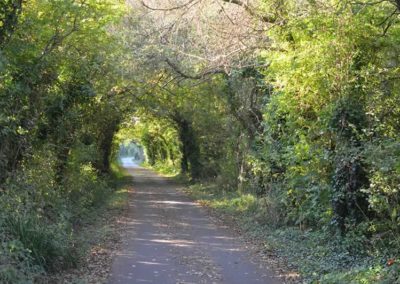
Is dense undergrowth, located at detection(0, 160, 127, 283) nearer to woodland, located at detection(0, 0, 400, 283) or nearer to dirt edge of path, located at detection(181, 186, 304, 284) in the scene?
woodland, located at detection(0, 0, 400, 283)

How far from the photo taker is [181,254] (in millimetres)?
11773

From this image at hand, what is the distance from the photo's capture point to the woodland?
374 inches

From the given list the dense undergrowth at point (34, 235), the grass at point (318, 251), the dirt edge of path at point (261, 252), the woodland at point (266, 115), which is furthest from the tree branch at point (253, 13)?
the dense undergrowth at point (34, 235)

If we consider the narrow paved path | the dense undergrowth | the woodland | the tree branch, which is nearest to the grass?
the woodland

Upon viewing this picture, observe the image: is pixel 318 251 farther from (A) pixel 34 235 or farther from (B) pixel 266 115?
(A) pixel 34 235

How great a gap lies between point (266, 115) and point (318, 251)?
559 centimetres

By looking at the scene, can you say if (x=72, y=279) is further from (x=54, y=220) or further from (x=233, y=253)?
(x=233, y=253)

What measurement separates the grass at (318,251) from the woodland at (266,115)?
0.04 m

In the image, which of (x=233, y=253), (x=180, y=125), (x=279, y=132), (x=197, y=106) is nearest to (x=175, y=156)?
(x=180, y=125)

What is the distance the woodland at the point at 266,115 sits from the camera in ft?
31.1

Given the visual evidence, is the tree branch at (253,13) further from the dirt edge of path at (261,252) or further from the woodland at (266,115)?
the dirt edge of path at (261,252)

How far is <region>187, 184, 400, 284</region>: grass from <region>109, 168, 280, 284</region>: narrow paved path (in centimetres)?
78

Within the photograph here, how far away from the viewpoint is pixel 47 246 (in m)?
9.26

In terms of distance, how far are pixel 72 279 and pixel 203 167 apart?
2527 cm
